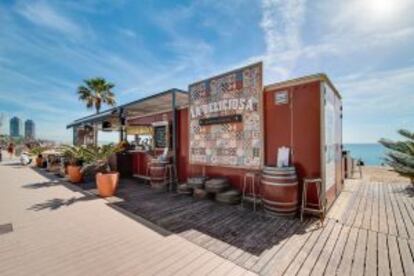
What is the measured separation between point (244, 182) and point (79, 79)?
1891 centimetres

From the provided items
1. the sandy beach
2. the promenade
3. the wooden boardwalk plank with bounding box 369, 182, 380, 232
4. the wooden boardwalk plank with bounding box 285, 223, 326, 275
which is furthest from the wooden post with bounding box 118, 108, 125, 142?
the sandy beach

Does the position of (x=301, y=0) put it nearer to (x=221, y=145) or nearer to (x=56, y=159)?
(x=221, y=145)

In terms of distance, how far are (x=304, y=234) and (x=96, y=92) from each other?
20.4m

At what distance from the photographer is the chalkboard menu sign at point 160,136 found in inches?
295

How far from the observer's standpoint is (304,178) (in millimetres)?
3979

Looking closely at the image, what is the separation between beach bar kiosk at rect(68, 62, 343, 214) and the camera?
3879 mm

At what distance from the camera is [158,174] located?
6363 mm

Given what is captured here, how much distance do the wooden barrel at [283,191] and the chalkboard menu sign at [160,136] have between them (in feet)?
15.0

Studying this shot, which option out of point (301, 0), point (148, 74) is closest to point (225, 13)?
point (301, 0)

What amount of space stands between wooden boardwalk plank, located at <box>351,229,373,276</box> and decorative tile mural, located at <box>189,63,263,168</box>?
2097 mm

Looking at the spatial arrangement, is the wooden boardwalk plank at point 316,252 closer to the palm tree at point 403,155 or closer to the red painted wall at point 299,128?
the red painted wall at point 299,128

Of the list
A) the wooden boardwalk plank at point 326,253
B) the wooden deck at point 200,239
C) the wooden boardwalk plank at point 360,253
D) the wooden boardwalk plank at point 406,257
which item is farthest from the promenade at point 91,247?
the wooden boardwalk plank at point 406,257

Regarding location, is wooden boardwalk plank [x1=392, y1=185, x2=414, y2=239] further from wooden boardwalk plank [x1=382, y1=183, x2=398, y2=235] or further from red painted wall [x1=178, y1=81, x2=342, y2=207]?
red painted wall [x1=178, y1=81, x2=342, y2=207]

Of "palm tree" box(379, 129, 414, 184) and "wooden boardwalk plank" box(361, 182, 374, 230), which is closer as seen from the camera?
"palm tree" box(379, 129, 414, 184)
